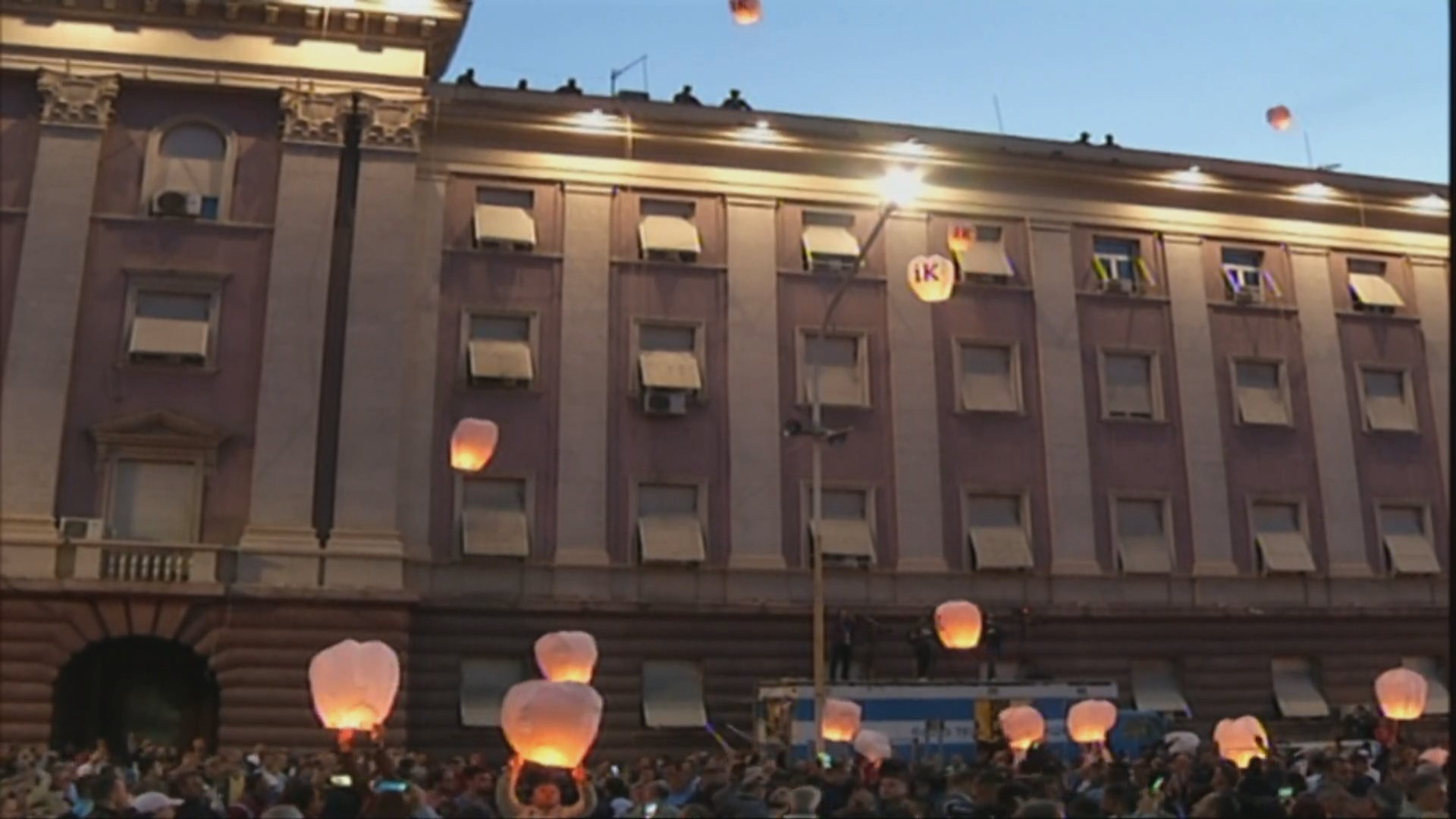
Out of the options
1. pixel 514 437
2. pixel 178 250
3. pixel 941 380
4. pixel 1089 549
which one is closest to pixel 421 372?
pixel 514 437

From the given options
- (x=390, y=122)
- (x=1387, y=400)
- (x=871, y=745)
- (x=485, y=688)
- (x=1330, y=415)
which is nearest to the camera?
(x=871, y=745)

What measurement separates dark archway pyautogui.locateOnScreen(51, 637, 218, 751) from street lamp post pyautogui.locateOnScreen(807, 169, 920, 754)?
1204 cm

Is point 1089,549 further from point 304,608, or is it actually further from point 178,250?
point 178,250

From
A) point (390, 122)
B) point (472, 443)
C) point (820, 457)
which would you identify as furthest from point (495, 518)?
point (390, 122)

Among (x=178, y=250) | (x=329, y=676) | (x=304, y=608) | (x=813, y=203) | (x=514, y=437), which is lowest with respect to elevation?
(x=329, y=676)

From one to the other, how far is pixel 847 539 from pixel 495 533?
25.8 ft

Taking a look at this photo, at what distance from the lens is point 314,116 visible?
30656mm

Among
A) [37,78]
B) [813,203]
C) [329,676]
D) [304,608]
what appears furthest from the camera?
[813,203]

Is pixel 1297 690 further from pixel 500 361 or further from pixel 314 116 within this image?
pixel 314 116

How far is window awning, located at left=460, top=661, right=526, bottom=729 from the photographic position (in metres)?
29.4

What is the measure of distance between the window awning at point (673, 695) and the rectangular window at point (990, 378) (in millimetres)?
9175

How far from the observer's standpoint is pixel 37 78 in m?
29.9

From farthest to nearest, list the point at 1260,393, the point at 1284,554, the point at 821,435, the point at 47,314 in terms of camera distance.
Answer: the point at 1260,393 < the point at 1284,554 < the point at 47,314 < the point at 821,435

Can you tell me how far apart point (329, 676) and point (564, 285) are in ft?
58.2
